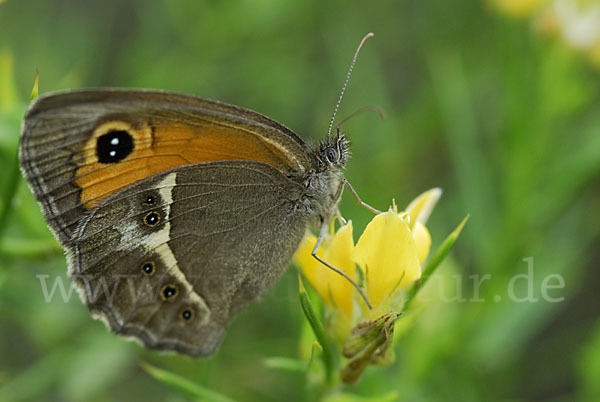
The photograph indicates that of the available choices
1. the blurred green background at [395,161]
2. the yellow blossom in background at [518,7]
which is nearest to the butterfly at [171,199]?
the blurred green background at [395,161]

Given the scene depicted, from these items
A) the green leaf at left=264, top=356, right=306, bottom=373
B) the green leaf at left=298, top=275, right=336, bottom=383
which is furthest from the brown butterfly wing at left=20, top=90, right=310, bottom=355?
the green leaf at left=298, top=275, right=336, bottom=383

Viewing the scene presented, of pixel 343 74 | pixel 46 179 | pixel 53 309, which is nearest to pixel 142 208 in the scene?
pixel 46 179

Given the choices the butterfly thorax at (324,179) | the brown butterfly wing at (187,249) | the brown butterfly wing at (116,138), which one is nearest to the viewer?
the brown butterfly wing at (116,138)

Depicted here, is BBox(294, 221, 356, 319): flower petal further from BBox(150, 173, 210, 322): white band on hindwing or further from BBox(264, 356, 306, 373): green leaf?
BBox(150, 173, 210, 322): white band on hindwing

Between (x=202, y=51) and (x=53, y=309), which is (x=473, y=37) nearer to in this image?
(x=202, y=51)

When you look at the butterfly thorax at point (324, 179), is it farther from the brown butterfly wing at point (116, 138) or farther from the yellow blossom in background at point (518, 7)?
the yellow blossom in background at point (518, 7)

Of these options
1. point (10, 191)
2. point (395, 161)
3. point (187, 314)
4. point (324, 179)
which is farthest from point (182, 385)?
point (395, 161)
